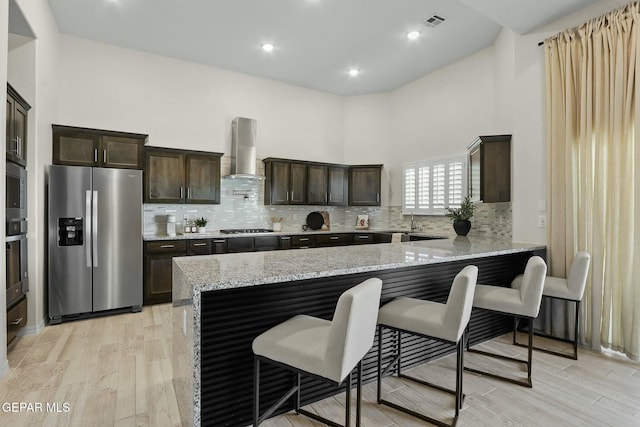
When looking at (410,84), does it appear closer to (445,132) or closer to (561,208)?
(445,132)

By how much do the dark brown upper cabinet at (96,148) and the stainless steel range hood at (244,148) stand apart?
1381 mm

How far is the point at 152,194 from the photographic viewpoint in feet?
15.0

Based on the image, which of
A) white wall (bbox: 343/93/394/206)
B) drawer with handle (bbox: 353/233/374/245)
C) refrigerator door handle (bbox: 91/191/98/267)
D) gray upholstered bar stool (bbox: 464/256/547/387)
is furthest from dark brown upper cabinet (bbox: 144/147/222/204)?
gray upholstered bar stool (bbox: 464/256/547/387)

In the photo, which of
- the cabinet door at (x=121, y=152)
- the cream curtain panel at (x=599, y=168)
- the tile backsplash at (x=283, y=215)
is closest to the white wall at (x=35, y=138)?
the cabinet door at (x=121, y=152)

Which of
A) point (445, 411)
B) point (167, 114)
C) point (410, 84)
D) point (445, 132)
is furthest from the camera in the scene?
point (410, 84)

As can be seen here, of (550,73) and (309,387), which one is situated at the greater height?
(550,73)

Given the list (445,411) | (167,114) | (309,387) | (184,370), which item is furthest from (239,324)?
(167,114)

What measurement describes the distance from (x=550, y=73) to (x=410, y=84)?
2.85m

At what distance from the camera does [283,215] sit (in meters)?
5.99

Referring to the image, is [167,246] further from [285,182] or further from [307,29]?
[307,29]

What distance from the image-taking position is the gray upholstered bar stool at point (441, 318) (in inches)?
71.5

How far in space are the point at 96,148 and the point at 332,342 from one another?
13.4 feet

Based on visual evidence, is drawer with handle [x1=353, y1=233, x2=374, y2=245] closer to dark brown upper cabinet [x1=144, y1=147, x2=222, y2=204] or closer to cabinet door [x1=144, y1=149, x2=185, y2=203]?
dark brown upper cabinet [x1=144, y1=147, x2=222, y2=204]

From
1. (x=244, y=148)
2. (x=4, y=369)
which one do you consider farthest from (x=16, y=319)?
(x=244, y=148)
